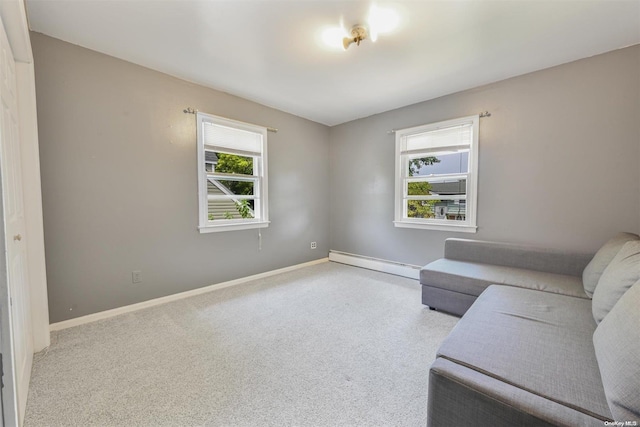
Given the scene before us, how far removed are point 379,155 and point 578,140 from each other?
2.18 meters

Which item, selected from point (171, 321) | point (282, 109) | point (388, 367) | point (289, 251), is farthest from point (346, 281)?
point (282, 109)

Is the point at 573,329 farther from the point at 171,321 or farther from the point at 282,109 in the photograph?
the point at 282,109

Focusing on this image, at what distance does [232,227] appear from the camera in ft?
11.0

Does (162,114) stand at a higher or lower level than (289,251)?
higher

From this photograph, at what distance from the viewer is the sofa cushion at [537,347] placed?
0.96 metres

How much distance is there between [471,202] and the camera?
313cm

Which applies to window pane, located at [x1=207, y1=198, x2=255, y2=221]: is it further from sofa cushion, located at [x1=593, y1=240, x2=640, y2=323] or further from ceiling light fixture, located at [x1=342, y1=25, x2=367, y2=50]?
sofa cushion, located at [x1=593, y1=240, x2=640, y2=323]

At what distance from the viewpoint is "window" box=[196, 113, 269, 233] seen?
3.08m

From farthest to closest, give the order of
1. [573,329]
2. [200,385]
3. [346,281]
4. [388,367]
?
1. [346,281]
2. [388,367]
3. [200,385]
4. [573,329]

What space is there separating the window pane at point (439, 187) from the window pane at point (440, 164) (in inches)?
5.0

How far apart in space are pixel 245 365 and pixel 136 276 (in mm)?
1658

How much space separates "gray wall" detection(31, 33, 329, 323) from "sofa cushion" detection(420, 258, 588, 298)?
2.40m

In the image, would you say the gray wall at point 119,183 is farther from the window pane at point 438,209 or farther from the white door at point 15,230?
the window pane at point 438,209

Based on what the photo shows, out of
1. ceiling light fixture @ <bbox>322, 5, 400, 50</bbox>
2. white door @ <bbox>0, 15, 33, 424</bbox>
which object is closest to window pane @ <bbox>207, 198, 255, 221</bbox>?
white door @ <bbox>0, 15, 33, 424</bbox>
